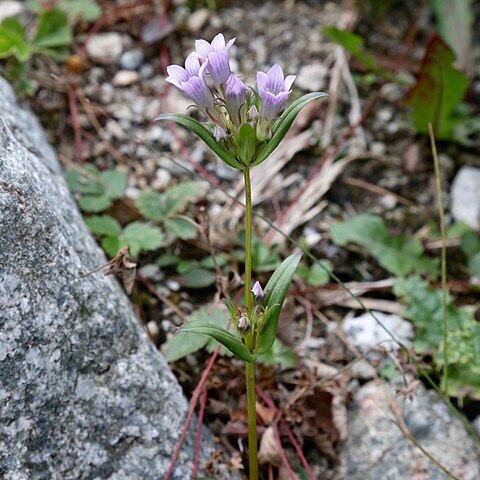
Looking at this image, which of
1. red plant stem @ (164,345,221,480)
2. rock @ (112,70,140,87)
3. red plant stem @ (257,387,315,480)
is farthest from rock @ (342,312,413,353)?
rock @ (112,70,140,87)

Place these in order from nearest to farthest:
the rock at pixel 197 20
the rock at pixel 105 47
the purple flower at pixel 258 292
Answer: the purple flower at pixel 258 292
the rock at pixel 105 47
the rock at pixel 197 20

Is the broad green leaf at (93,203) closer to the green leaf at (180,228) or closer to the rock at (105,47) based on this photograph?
the green leaf at (180,228)

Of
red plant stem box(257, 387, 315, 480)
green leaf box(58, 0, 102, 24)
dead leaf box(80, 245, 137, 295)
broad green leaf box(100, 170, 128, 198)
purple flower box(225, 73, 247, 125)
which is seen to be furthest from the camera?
green leaf box(58, 0, 102, 24)

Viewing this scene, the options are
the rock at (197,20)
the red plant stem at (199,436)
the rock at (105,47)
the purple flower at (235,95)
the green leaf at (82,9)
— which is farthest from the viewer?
the rock at (197,20)

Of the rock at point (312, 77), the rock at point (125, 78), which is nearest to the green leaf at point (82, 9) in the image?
the rock at point (125, 78)

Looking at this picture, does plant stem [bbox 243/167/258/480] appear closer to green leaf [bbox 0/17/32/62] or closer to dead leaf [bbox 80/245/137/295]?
dead leaf [bbox 80/245/137/295]

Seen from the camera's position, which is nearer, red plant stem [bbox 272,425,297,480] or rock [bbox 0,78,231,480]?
rock [bbox 0,78,231,480]

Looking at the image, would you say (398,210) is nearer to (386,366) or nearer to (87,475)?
(386,366)
